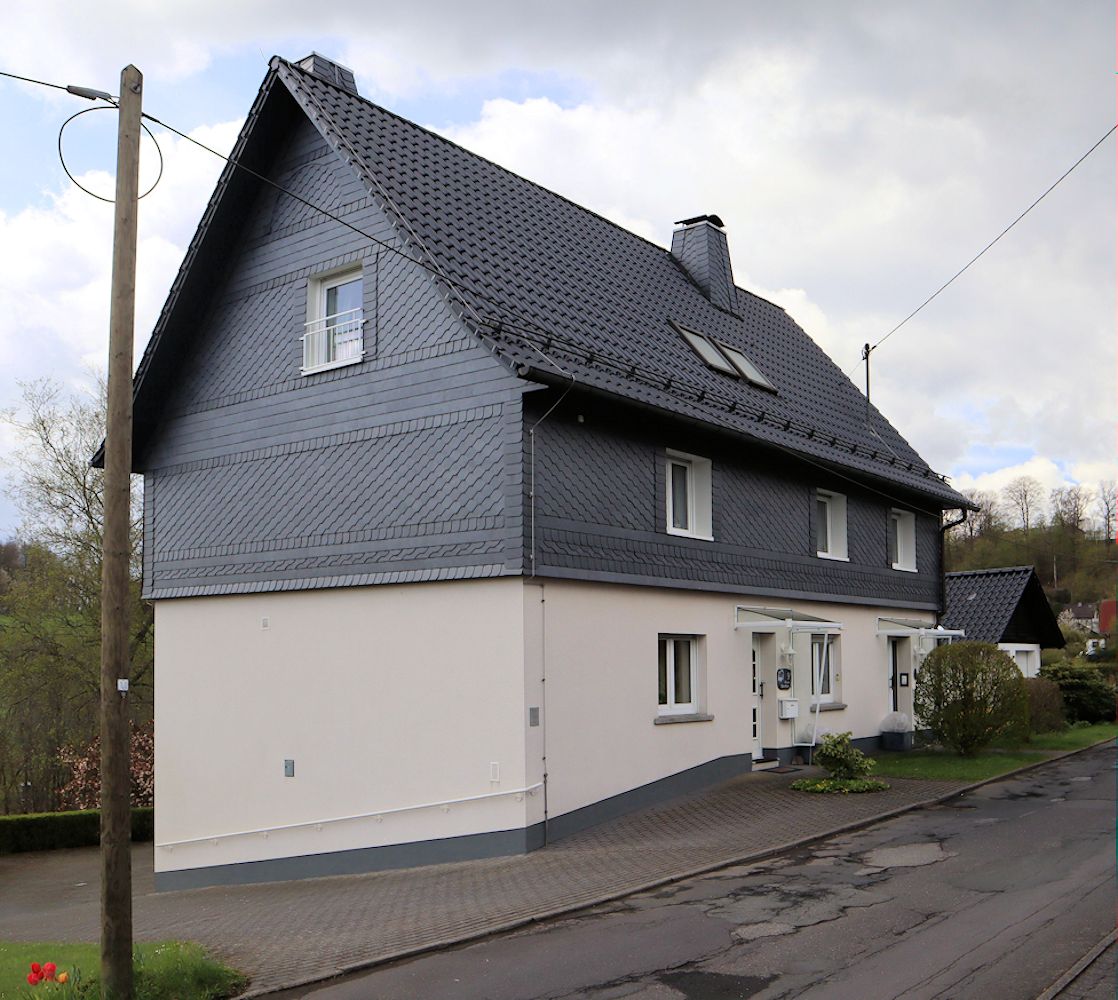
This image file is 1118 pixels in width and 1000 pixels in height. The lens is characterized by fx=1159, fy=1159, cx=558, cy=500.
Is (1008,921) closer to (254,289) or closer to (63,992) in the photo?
(63,992)

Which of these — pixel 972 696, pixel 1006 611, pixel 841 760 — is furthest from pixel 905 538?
pixel 841 760

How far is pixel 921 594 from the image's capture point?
2441cm

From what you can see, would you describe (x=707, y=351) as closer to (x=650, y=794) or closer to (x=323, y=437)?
(x=323, y=437)

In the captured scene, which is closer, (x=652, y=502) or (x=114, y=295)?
(x=114, y=295)

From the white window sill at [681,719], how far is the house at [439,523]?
0.06 meters

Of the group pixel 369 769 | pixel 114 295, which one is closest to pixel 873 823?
pixel 369 769

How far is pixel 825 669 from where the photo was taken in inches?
827

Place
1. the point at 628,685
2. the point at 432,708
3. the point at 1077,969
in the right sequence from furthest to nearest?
the point at 628,685, the point at 432,708, the point at 1077,969

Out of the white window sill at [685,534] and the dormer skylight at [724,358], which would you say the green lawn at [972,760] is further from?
the dormer skylight at [724,358]

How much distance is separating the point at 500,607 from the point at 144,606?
2196 cm

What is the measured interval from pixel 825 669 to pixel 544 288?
8942mm

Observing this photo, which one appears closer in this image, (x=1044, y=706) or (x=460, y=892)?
(x=460, y=892)

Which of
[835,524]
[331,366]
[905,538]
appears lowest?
[905,538]

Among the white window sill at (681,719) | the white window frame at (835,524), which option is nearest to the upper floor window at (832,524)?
the white window frame at (835,524)
